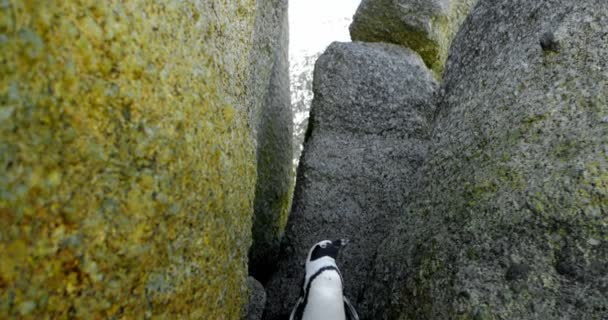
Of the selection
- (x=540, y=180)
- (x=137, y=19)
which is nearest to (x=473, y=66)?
(x=540, y=180)

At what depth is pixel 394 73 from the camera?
492cm

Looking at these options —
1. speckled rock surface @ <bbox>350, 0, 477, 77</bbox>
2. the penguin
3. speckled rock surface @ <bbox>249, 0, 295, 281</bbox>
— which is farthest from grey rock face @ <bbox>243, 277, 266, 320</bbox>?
speckled rock surface @ <bbox>350, 0, 477, 77</bbox>

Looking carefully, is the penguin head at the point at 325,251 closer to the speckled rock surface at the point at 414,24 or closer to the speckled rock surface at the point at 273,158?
the speckled rock surface at the point at 273,158

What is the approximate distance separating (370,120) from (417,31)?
155 centimetres

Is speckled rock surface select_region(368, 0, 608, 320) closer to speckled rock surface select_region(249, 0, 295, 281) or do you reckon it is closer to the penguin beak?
the penguin beak

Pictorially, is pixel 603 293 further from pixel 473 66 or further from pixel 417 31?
pixel 417 31

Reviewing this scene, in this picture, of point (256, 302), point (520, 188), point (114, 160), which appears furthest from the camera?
point (256, 302)

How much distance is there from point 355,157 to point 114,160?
124 inches

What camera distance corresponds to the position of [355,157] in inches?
181

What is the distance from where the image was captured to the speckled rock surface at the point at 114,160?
1.32 m

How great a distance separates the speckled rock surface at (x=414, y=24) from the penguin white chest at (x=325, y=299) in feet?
10.3

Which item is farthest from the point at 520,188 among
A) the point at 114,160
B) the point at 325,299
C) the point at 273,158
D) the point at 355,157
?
the point at 273,158

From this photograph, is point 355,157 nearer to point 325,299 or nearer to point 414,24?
point 325,299

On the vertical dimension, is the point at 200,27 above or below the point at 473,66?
above
